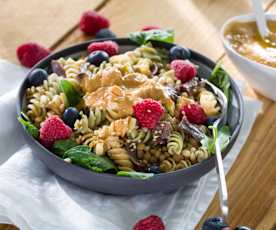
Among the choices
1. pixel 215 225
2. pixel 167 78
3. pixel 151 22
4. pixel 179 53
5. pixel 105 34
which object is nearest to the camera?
pixel 215 225

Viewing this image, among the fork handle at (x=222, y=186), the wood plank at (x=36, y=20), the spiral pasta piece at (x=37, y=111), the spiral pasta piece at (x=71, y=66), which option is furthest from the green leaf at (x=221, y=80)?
the wood plank at (x=36, y=20)

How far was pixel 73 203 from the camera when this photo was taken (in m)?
1.61

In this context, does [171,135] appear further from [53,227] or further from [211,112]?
[53,227]

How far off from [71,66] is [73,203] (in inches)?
15.7

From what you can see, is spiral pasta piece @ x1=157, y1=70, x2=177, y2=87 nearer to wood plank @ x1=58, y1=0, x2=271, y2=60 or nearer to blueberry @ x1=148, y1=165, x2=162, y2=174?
blueberry @ x1=148, y1=165, x2=162, y2=174

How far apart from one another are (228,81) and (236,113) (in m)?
0.10

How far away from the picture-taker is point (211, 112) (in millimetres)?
1702

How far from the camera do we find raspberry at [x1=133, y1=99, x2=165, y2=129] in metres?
1.58

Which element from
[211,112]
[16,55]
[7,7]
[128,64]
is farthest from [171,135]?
[7,7]

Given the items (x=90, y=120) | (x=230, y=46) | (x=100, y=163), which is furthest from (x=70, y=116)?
(x=230, y=46)

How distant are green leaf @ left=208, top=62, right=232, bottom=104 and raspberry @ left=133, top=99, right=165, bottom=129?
0.28m

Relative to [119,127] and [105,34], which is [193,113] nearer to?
[119,127]

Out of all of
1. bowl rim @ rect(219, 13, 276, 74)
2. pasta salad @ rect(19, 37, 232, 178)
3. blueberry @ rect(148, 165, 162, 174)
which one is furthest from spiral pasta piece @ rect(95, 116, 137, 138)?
bowl rim @ rect(219, 13, 276, 74)

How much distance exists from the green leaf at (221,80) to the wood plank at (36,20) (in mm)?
584
